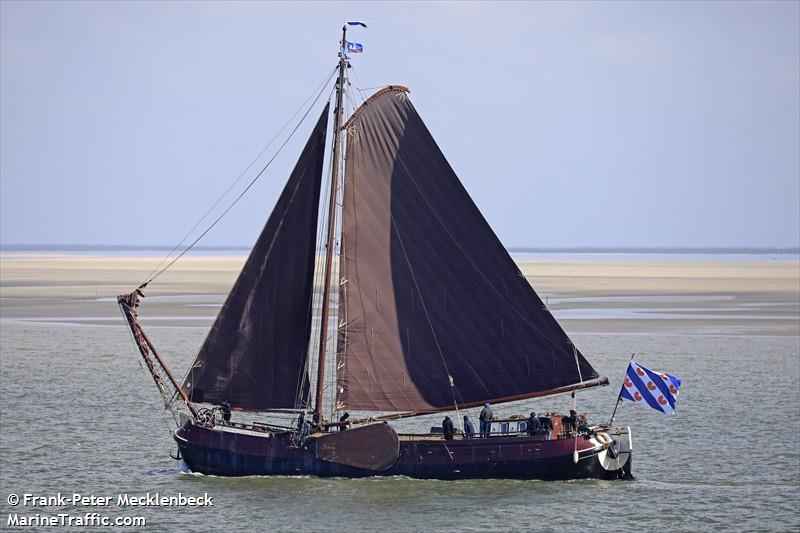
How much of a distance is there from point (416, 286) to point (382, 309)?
141 cm

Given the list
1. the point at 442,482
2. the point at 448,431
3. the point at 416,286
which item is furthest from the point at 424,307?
the point at 442,482

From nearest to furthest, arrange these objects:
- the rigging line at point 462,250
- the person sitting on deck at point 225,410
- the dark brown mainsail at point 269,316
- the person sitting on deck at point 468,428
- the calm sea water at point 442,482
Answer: the calm sea water at point 442,482, the person sitting on deck at point 468,428, the person sitting on deck at point 225,410, the rigging line at point 462,250, the dark brown mainsail at point 269,316

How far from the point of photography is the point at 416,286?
4341cm

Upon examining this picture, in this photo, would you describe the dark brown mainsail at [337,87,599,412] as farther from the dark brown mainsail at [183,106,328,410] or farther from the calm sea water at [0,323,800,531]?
the calm sea water at [0,323,800,531]

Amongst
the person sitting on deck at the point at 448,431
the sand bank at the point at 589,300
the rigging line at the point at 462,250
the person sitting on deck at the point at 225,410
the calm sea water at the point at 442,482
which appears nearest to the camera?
the calm sea water at the point at 442,482

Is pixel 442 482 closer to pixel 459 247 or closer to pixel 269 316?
pixel 459 247

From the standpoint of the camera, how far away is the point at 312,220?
142ft

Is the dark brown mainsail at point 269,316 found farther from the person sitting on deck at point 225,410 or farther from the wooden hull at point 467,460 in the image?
the wooden hull at point 467,460

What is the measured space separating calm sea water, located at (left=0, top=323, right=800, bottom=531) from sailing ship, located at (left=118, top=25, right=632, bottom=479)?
241cm

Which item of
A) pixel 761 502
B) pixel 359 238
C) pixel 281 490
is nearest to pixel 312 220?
pixel 359 238

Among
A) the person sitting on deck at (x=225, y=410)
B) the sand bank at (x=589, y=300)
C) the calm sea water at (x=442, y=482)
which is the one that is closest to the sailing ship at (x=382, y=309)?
the person sitting on deck at (x=225, y=410)

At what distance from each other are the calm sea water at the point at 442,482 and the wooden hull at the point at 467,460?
41 cm

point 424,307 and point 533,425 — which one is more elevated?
point 424,307

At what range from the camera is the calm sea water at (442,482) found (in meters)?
36.9
